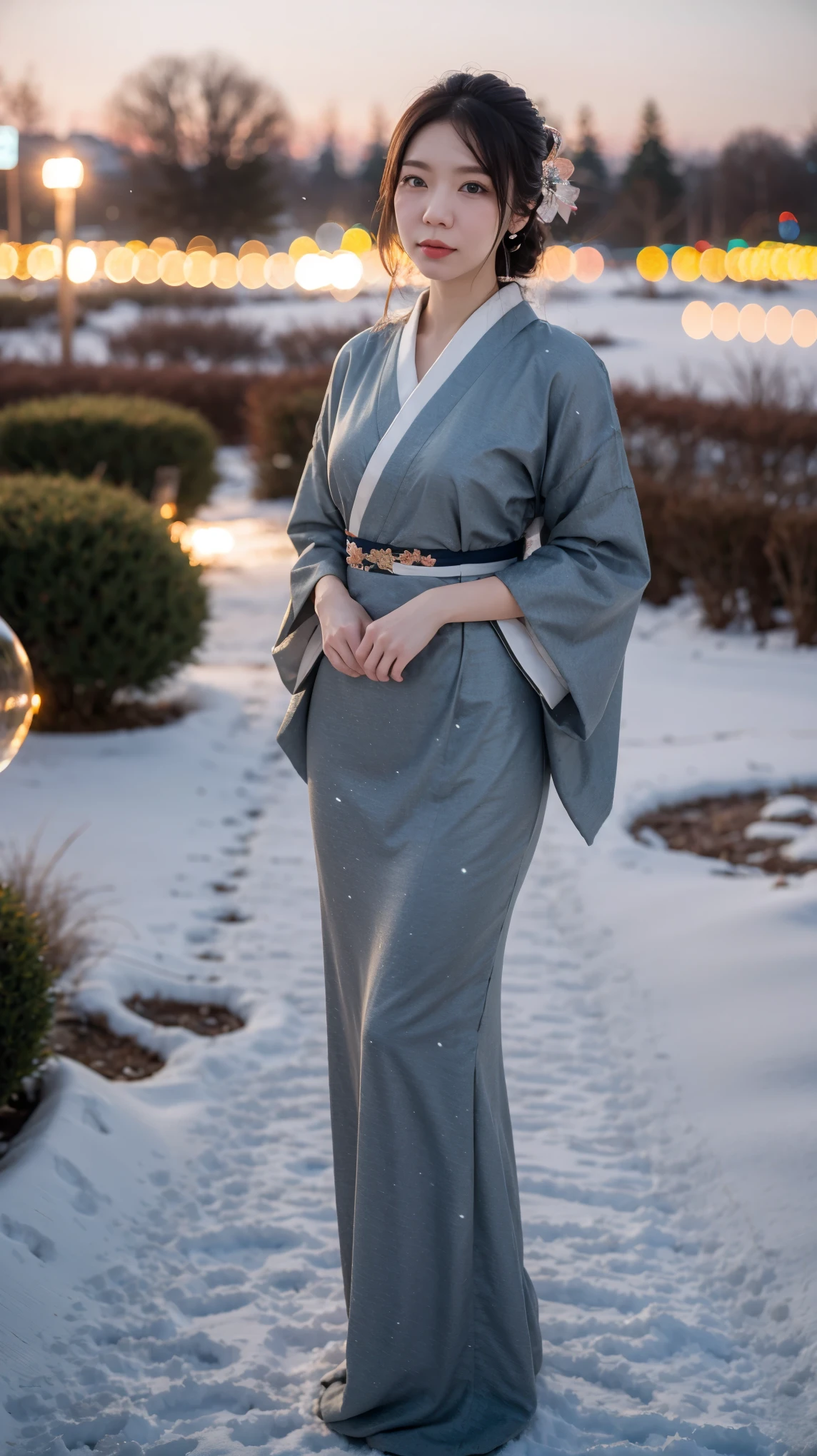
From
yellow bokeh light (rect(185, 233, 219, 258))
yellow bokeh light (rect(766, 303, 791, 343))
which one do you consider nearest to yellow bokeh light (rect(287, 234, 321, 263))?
yellow bokeh light (rect(185, 233, 219, 258))

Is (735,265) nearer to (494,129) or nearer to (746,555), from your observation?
(746,555)

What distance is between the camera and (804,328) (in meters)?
20.9

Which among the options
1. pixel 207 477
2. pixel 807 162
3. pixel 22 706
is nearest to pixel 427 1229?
pixel 22 706

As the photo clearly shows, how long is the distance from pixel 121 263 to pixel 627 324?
10.7m

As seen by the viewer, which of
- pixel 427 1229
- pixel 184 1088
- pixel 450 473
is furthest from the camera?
pixel 184 1088

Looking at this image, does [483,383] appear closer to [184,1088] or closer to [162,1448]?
[162,1448]

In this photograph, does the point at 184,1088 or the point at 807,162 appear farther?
the point at 807,162

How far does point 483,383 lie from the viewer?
169cm

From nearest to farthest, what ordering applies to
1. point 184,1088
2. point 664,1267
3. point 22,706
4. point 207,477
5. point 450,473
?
point 22,706 < point 450,473 < point 664,1267 < point 184,1088 < point 207,477

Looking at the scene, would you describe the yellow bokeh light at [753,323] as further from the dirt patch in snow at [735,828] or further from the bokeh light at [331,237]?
the dirt patch in snow at [735,828]

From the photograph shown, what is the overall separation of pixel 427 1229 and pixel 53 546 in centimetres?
348

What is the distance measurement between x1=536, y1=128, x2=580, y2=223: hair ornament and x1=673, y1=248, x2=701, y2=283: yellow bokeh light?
91.6 ft

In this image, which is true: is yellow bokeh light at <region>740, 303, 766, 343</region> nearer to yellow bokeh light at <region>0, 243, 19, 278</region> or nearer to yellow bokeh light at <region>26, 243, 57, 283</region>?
yellow bokeh light at <region>26, 243, 57, 283</region>

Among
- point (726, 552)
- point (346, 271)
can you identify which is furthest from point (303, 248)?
point (726, 552)
